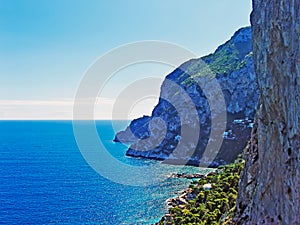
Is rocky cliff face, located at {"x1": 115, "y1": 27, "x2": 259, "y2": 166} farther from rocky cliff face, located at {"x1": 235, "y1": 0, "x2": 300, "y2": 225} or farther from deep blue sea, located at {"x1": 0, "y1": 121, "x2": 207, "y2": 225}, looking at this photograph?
rocky cliff face, located at {"x1": 235, "y1": 0, "x2": 300, "y2": 225}

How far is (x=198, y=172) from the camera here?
83.3m

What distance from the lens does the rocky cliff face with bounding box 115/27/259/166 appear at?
98.9 m

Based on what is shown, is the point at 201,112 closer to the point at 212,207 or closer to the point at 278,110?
the point at 212,207

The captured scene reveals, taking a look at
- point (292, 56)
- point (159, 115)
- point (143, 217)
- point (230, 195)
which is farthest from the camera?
point (159, 115)

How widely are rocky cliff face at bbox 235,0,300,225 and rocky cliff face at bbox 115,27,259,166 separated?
262ft

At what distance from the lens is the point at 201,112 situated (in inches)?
4363

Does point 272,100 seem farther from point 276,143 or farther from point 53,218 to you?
point 53,218

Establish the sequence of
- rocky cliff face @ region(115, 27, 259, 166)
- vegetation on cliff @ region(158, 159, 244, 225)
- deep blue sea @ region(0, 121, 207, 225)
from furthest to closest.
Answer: rocky cliff face @ region(115, 27, 259, 166) < deep blue sea @ region(0, 121, 207, 225) < vegetation on cliff @ region(158, 159, 244, 225)

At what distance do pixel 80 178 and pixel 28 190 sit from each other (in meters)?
15.7

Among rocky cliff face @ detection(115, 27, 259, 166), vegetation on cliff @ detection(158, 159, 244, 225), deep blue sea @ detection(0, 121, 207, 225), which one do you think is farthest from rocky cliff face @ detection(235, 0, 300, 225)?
rocky cliff face @ detection(115, 27, 259, 166)

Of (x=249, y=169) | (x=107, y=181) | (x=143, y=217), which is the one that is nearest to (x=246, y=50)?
(x=107, y=181)

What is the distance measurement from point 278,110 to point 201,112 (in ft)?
328

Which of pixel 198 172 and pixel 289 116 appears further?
pixel 198 172

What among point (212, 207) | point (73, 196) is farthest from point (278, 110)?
point (73, 196)
